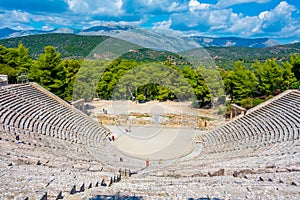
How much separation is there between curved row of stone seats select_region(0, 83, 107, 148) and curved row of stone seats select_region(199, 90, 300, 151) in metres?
8.19

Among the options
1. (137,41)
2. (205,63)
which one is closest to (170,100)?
(205,63)

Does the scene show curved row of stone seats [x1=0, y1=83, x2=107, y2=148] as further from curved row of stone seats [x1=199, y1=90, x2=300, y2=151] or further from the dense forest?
curved row of stone seats [x1=199, y1=90, x2=300, y2=151]

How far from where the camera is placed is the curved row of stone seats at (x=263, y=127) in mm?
14312

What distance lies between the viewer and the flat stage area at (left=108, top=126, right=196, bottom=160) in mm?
16609

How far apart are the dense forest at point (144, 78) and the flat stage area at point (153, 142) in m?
8.51

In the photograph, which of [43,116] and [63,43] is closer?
[43,116]

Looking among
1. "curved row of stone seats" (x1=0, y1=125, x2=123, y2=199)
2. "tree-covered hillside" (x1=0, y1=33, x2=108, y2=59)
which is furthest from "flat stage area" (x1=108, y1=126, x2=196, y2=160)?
"tree-covered hillside" (x1=0, y1=33, x2=108, y2=59)

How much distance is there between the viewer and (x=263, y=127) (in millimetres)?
16094

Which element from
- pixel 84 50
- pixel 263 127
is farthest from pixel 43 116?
pixel 84 50

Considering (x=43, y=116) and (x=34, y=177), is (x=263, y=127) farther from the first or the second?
(x=34, y=177)

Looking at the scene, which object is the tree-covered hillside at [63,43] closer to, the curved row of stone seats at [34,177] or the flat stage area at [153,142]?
the flat stage area at [153,142]

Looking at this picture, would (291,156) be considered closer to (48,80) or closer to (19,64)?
(48,80)

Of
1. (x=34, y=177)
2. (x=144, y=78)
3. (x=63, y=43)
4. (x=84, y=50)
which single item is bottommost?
(x=34, y=177)

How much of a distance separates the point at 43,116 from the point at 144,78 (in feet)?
58.1
